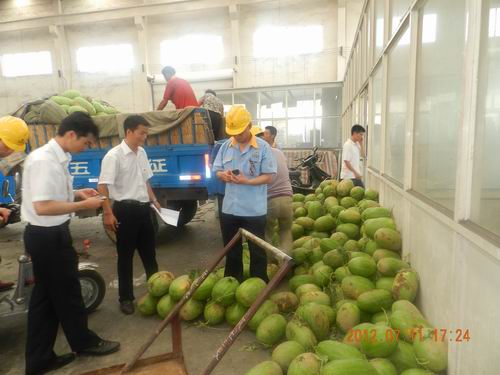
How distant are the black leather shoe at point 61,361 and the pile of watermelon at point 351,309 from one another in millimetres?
1626

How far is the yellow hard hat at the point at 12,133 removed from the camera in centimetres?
284

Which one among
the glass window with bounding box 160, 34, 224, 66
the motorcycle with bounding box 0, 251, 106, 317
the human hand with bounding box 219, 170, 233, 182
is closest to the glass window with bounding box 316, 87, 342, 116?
the glass window with bounding box 160, 34, 224, 66

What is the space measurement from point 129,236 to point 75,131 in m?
1.38

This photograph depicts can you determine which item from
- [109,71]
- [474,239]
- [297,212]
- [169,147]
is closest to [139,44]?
[109,71]

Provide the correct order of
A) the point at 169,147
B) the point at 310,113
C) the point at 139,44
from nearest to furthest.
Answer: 1. the point at 169,147
2. the point at 310,113
3. the point at 139,44

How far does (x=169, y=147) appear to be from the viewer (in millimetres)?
5676

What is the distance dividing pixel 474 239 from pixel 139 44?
18994mm

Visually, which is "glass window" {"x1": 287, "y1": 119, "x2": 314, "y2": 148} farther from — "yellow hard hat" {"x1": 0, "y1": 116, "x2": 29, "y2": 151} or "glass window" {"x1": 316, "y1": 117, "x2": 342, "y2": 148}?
"yellow hard hat" {"x1": 0, "y1": 116, "x2": 29, "y2": 151}

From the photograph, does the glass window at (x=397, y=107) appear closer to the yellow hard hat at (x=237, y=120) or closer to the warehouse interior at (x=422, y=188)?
the warehouse interior at (x=422, y=188)

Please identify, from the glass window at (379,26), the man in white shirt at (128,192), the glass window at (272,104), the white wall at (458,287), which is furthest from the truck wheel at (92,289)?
the glass window at (272,104)

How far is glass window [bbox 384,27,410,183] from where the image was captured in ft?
11.5

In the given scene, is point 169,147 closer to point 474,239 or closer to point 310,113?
point 474,239

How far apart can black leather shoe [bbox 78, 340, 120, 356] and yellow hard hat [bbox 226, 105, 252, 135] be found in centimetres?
222

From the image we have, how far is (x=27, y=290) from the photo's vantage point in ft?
11.4
